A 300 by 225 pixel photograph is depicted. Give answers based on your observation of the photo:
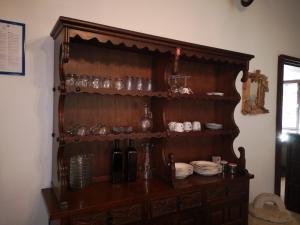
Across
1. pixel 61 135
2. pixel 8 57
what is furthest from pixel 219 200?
pixel 8 57

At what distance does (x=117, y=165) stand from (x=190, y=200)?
0.57 metres

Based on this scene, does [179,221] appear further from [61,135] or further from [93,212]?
[61,135]

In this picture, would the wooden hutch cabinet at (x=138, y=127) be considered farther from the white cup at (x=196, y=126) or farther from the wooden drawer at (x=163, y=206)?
the white cup at (x=196, y=126)

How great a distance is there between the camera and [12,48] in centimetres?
152

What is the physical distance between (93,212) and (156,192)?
0.42 m

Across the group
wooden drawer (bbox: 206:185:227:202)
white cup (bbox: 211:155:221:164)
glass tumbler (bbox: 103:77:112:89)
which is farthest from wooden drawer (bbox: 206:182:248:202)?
glass tumbler (bbox: 103:77:112:89)

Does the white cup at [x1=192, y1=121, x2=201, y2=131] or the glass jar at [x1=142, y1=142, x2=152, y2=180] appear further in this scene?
the white cup at [x1=192, y1=121, x2=201, y2=131]

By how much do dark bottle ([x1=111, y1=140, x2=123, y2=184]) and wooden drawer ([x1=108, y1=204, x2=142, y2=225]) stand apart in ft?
0.90

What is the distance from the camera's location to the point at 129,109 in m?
1.88

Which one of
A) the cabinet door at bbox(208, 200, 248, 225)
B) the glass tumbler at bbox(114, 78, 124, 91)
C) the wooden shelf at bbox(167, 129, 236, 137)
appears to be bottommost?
the cabinet door at bbox(208, 200, 248, 225)

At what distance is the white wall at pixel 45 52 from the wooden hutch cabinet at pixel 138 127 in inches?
4.3

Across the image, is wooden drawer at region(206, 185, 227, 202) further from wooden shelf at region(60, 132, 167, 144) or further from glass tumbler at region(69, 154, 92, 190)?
glass tumbler at region(69, 154, 92, 190)

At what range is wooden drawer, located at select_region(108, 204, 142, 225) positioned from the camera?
143 centimetres

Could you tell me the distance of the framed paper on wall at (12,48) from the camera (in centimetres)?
149
